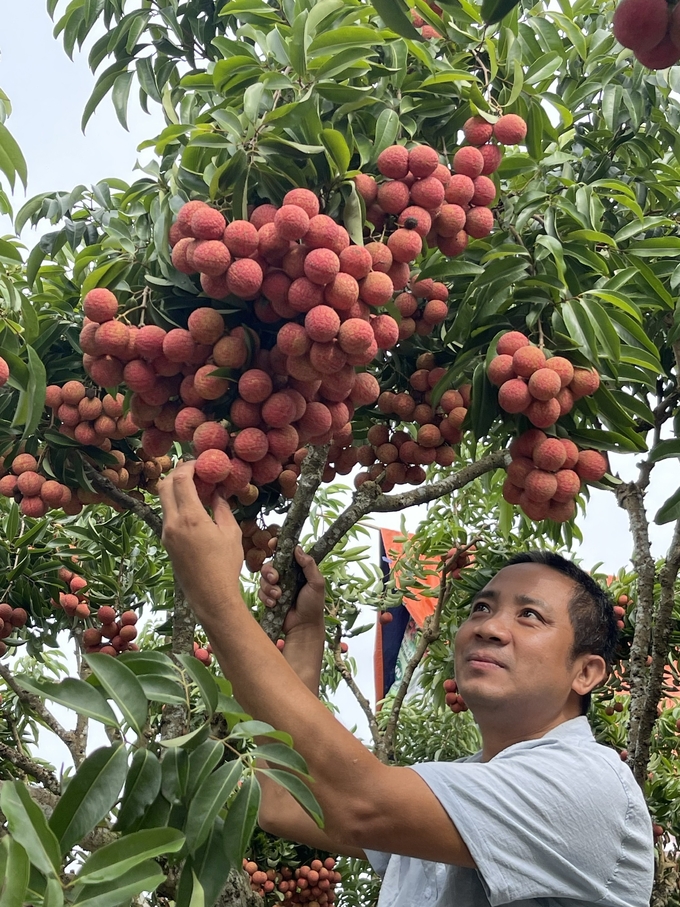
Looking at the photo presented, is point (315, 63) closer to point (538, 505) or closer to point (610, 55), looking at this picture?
point (538, 505)

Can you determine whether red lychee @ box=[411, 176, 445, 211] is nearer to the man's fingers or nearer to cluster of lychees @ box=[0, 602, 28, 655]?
the man's fingers

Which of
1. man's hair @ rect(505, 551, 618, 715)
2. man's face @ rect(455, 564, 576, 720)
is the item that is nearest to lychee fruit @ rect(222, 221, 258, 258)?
man's face @ rect(455, 564, 576, 720)

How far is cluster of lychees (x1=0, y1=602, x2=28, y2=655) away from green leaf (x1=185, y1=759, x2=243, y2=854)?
2065 millimetres

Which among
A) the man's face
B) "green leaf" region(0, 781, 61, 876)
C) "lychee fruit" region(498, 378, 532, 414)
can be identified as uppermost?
"lychee fruit" region(498, 378, 532, 414)

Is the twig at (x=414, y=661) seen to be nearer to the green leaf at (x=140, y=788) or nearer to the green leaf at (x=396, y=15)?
the green leaf at (x=140, y=788)

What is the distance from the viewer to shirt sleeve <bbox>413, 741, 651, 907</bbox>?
158cm

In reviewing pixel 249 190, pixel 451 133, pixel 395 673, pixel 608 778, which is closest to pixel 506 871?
pixel 608 778

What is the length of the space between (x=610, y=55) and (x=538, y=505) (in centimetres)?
133

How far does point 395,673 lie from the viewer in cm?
592

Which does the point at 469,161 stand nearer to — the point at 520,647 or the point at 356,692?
the point at 520,647

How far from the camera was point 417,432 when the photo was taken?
2.12 m

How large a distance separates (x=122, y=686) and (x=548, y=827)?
80 cm

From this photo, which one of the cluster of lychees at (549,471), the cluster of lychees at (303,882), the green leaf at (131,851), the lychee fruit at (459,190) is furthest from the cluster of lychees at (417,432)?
A: the cluster of lychees at (303,882)

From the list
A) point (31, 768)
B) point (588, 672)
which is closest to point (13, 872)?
point (588, 672)
